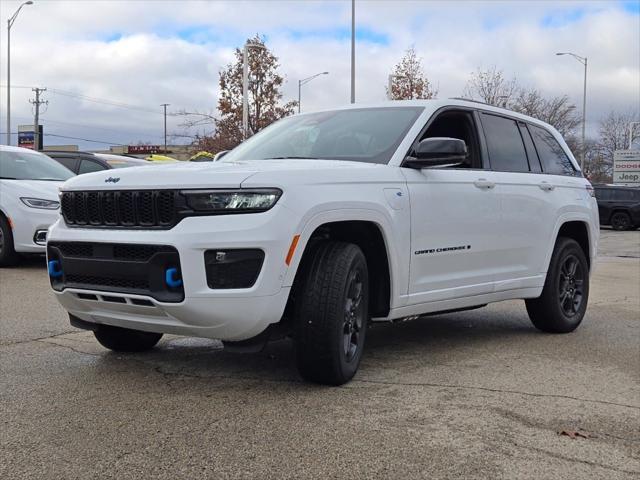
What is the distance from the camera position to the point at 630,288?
993 centimetres

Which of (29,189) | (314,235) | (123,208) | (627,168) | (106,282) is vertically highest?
(627,168)

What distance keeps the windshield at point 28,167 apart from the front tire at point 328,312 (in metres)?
7.33

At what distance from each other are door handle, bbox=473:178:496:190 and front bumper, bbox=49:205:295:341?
6.49 feet

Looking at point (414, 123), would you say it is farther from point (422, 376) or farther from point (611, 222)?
point (611, 222)

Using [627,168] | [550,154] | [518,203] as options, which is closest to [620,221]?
[627,168]

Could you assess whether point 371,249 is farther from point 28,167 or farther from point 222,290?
point 28,167

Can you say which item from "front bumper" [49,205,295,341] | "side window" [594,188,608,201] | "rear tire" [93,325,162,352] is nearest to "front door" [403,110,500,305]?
"front bumper" [49,205,295,341]

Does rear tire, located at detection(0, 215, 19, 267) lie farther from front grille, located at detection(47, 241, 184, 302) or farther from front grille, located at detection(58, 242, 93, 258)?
front grille, located at detection(58, 242, 93, 258)

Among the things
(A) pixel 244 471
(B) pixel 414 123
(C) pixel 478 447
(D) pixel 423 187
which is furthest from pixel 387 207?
(A) pixel 244 471

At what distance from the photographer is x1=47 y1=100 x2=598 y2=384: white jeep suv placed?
3.83m

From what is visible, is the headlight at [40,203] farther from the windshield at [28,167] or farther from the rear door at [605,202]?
the rear door at [605,202]

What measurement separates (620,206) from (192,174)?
26390 mm

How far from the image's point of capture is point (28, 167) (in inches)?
414

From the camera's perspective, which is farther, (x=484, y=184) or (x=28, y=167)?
(x=28, y=167)
